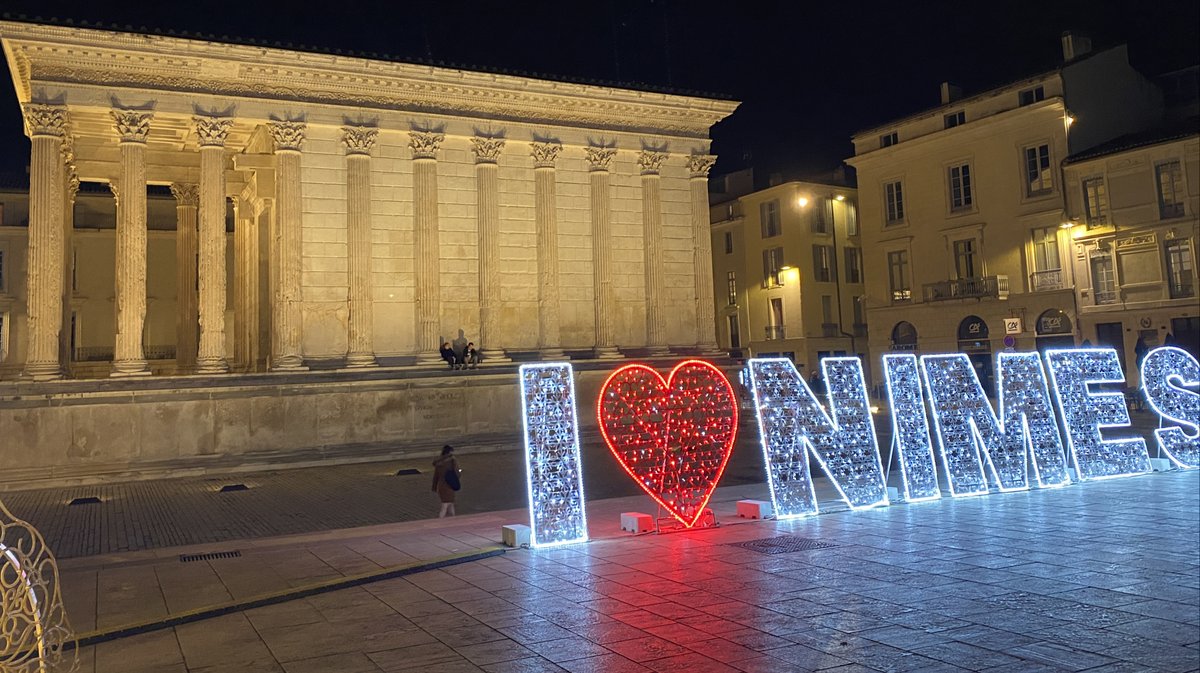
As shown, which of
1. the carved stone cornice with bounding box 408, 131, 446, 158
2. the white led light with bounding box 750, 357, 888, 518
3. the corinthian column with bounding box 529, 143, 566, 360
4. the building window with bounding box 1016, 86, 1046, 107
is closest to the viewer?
the white led light with bounding box 750, 357, 888, 518

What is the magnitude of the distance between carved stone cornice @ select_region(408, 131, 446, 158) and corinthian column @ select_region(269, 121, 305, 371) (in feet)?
11.3

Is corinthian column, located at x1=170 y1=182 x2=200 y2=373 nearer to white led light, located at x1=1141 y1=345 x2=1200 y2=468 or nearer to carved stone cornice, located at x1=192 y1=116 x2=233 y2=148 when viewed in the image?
carved stone cornice, located at x1=192 y1=116 x2=233 y2=148

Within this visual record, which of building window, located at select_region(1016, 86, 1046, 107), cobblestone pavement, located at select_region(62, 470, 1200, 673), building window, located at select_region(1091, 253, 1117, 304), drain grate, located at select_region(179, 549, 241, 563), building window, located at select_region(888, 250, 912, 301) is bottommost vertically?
cobblestone pavement, located at select_region(62, 470, 1200, 673)

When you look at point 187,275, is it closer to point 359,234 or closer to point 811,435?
point 359,234

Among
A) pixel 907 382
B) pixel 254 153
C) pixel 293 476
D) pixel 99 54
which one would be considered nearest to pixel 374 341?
pixel 293 476

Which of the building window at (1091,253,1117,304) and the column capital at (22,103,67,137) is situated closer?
the column capital at (22,103,67,137)

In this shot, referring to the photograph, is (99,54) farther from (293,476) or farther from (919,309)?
(919,309)

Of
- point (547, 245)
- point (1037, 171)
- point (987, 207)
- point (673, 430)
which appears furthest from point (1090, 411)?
point (987, 207)

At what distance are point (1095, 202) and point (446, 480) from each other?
33311mm

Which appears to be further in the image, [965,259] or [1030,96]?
[965,259]

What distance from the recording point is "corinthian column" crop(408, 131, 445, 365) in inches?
1075

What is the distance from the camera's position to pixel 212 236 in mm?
25500

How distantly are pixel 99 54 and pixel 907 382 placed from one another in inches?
921

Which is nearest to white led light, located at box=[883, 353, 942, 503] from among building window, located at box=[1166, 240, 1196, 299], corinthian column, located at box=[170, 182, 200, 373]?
corinthian column, located at box=[170, 182, 200, 373]
